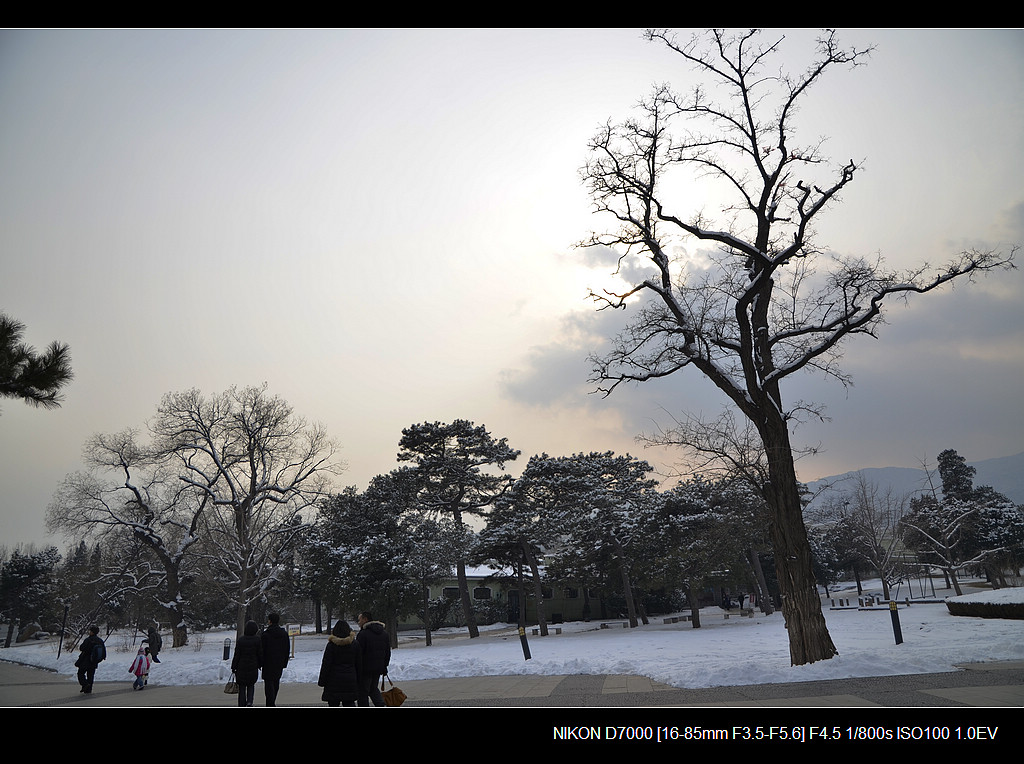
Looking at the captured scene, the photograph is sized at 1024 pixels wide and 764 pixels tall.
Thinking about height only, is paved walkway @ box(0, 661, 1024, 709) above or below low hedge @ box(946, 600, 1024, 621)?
above

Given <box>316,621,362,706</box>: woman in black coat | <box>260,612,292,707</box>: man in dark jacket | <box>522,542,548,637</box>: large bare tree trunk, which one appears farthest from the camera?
<box>522,542,548,637</box>: large bare tree trunk

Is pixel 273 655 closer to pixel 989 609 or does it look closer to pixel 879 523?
pixel 989 609

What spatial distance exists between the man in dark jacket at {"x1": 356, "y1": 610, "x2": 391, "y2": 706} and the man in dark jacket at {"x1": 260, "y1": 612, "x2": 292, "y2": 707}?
82.3 inches

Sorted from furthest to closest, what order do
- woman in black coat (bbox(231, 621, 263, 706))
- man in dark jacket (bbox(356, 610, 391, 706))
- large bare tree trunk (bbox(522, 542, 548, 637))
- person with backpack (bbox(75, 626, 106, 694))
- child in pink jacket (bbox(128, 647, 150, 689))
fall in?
large bare tree trunk (bbox(522, 542, 548, 637)) → child in pink jacket (bbox(128, 647, 150, 689)) → person with backpack (bbox(75, 626, 106, 694)) → woman in black coat (bbox(231, 621, 263, 706)) → man in dark jacket (bbox(356, 610, 391, 706))

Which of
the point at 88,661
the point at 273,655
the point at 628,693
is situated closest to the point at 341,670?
the point at 273,655

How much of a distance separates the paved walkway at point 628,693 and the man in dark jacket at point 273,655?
1300 mm

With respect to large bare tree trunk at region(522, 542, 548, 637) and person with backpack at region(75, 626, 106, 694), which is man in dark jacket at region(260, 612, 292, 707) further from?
large bare tree trunk at region(522, 542, 548, 637)

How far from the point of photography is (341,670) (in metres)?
7.95

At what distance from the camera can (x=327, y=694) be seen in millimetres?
7836

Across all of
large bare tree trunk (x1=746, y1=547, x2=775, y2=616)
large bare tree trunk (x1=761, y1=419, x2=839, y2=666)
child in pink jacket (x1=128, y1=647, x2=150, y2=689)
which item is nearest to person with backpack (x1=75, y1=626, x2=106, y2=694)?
child in pink jacket (x1=128, y1=647, x2=150, y2=689)

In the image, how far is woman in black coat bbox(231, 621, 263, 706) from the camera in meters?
9.73
